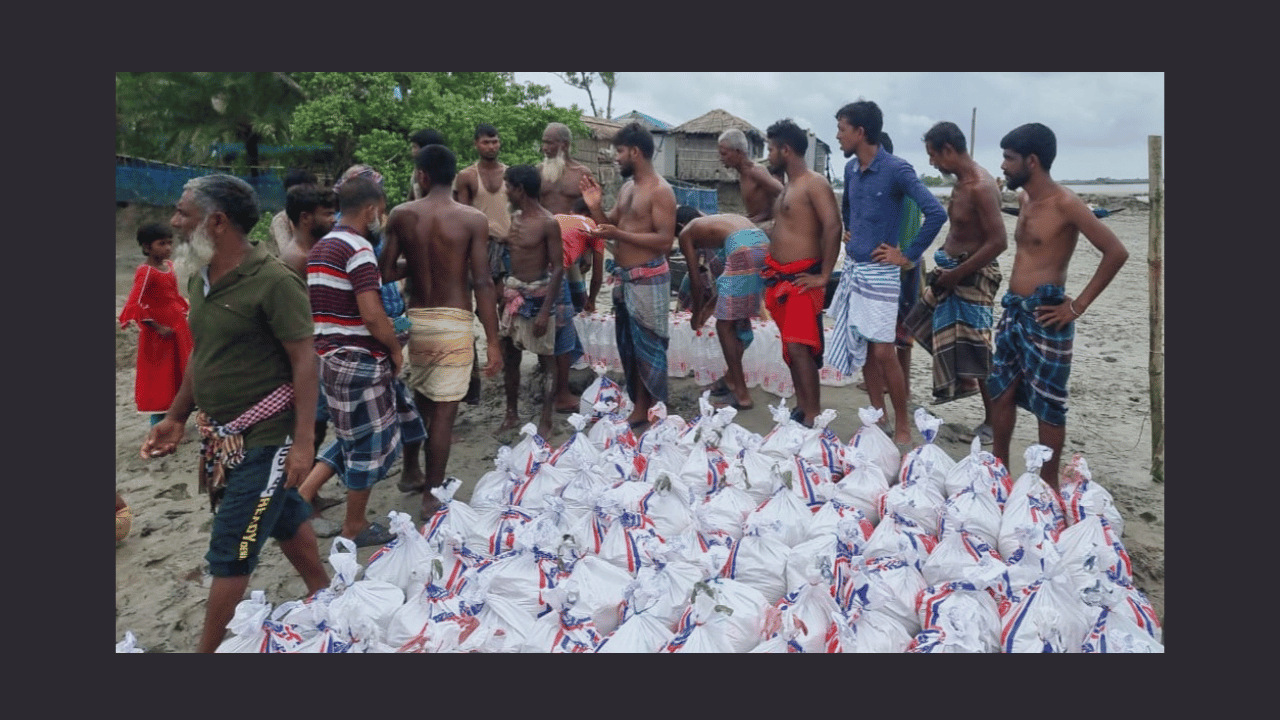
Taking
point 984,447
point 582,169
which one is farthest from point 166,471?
point 984,447

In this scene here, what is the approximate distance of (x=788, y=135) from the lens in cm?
476

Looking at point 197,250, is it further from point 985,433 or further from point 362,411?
point 985,433

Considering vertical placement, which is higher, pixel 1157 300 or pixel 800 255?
pixel 800 255

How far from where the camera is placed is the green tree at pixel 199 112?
50.1 feet

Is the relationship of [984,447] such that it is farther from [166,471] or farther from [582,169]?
[166,471]

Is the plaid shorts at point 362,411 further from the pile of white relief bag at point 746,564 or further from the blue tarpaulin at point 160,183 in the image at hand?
the blue tarpaulin at point 160,183

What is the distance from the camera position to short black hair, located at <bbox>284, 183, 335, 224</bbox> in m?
3.76

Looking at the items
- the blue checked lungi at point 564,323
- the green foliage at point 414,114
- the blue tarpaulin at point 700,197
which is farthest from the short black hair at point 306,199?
the blue tarpaulin at point 700,197

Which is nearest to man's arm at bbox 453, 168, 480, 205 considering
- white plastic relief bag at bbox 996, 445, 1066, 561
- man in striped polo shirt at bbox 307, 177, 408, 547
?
man in striped polo shirt at bbox 307, 177, 408, 547

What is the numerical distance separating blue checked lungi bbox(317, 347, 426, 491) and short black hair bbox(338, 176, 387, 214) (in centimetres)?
59

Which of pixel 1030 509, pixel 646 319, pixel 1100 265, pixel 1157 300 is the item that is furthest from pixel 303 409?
pixel 1157 300

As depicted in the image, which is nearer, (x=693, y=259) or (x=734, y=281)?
(x=734, y=281)

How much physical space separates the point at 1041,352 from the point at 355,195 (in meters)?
3.07

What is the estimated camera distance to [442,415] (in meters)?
4.08
